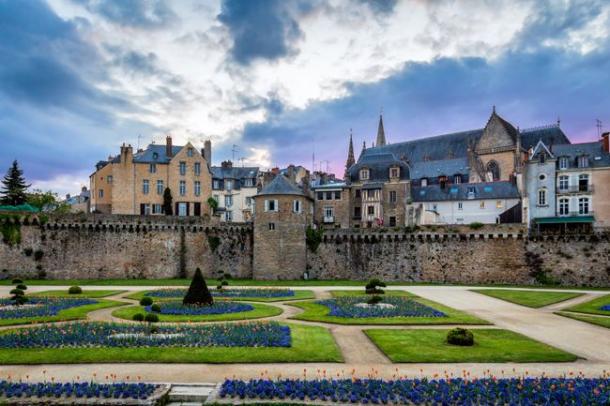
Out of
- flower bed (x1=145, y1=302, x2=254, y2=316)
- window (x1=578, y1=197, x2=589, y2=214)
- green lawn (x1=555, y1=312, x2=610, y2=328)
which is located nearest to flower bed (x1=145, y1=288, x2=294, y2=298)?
flower bed (x1=145, y1=302, x2=254, y2=316)

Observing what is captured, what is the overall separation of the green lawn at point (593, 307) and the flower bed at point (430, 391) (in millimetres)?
17635

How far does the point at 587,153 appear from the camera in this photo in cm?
5775

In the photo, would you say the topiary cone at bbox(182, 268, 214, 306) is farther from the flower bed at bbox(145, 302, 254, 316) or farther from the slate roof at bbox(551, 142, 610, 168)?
the slate roof at bbox(551, 142, 610, 168)

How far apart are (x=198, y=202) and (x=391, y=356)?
52.6 meters

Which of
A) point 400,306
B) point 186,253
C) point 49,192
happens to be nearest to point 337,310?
point 400,306

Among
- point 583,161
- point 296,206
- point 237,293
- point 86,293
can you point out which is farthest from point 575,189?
point 86,293

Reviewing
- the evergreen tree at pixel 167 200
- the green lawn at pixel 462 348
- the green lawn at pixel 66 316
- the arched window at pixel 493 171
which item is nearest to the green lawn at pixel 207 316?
the green lawn at pixel 66 316

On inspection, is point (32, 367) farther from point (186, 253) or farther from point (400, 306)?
point (186, 253)

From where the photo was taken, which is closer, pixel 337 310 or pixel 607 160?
pixel 337 310

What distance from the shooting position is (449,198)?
208 feet

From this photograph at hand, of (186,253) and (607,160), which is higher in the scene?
(607,160)

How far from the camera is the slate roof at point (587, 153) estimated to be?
5694 centimetres

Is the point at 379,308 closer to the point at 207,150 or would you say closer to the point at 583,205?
the point at 583,205

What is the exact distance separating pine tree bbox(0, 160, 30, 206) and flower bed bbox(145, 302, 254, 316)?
57562mm
